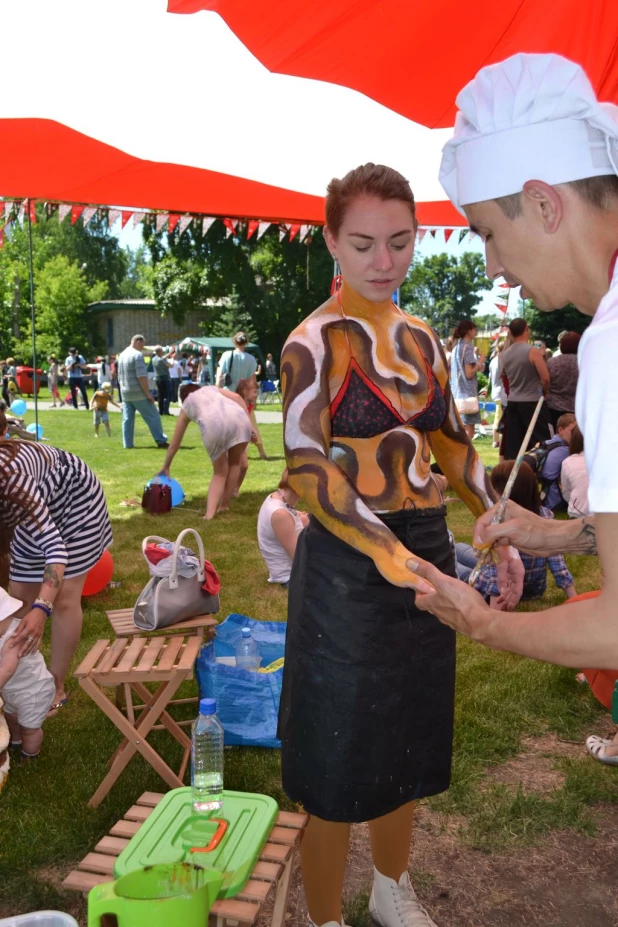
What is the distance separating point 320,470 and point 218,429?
6875mm

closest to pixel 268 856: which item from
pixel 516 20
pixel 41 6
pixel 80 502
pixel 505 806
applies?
pixel 505 806

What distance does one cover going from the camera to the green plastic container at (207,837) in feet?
7.04

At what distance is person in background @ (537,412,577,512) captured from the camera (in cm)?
869

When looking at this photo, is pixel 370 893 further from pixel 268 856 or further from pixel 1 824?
pixel 1 824

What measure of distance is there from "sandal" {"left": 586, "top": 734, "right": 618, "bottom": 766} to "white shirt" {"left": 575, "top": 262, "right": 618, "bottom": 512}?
10.2 ft

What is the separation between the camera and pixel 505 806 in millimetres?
3527

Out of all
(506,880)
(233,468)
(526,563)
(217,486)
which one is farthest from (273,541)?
(233,468)

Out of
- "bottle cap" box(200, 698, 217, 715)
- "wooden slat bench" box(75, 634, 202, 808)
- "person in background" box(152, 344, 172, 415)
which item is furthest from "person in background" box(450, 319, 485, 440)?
"person in background" box(152, 344, 172, 415)

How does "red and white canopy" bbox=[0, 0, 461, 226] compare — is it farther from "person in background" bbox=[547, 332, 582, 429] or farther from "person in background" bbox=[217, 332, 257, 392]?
"person in background" bbox=[217, 332, 257, 392]

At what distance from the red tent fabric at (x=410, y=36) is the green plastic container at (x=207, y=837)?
3295 mm

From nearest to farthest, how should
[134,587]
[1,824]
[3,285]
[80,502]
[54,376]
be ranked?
[1,824]
[80,502]
[134,587]
[54,376]
[3,285]

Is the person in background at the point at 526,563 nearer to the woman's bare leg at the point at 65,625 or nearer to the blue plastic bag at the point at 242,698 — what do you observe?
the blue plastic bag at the point at 242,698

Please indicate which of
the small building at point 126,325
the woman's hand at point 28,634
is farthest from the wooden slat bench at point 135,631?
the small building at point 126,325

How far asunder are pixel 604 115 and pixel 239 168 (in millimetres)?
→ 5025
